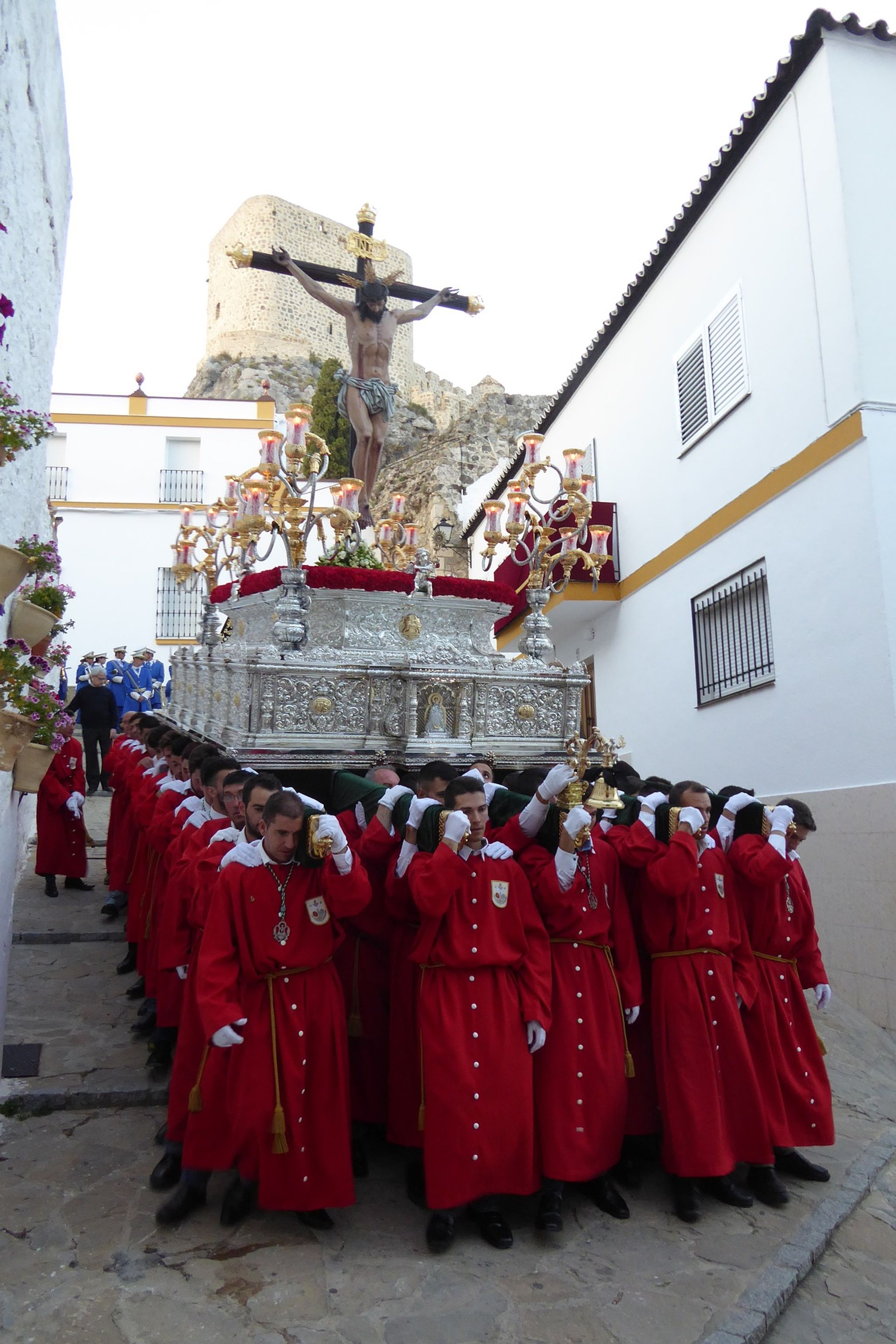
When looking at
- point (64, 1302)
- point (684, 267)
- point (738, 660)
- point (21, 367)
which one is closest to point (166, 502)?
point (684, 267)

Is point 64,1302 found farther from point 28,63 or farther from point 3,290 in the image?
point 28,63

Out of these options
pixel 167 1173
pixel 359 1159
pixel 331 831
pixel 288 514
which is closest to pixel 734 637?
pixel 288 514

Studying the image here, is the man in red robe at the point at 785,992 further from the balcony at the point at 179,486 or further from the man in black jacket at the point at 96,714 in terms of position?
the balcony at the point at 179,486

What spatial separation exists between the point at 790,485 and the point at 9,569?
6.37m

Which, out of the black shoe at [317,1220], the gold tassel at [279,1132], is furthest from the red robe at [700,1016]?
the gold tassel at [279,1132]

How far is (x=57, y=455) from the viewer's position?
62.3 feet

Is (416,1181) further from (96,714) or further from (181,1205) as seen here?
(96,714)

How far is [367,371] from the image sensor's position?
27.4 feet

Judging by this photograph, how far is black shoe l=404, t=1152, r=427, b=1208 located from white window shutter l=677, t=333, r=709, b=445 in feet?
24.0

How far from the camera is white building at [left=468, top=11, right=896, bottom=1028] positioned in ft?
22.1

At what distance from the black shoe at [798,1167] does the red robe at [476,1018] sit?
4.04ft

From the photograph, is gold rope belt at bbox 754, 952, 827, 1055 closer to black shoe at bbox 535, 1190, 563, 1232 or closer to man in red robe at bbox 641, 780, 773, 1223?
man in red robe at bbox 641, 780, 773, 1223

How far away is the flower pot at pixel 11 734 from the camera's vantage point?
3.07 meters

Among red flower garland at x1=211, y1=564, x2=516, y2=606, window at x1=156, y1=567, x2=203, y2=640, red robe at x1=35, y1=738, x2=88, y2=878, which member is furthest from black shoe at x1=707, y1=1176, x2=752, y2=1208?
window at x1=156, y1=567, x2=203, y2=640
